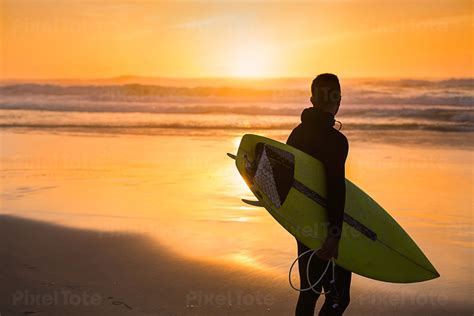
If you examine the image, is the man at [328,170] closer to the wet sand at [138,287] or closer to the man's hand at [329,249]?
the man's hand at [329,249]

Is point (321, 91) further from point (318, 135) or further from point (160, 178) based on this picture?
point (160, 178)

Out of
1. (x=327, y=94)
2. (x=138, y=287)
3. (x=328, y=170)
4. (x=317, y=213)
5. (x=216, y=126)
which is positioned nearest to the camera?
(x=328, y=170)

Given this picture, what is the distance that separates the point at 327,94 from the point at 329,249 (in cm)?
79

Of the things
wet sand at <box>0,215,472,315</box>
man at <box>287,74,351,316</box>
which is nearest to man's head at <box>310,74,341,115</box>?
man at <box>287,74,351,316</box>

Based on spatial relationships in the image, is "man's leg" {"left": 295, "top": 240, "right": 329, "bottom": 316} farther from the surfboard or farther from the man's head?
the man's head

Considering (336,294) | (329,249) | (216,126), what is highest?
(329,249)

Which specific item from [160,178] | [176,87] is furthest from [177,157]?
[176,87]

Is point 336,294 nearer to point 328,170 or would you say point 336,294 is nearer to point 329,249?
point 329,249

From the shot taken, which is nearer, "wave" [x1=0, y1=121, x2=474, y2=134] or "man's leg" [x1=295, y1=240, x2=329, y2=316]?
"man's leg" [x1=295, y1=240, x2=329, y2=316]

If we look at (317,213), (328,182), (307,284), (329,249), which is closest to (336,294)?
(307,284)

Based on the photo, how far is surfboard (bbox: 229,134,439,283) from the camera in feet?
12.0

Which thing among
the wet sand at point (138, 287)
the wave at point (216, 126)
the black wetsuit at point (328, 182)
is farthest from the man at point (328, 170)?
the wave at point (216, 126)

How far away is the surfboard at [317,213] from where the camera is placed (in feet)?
12.0

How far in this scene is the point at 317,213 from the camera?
12.1ft
